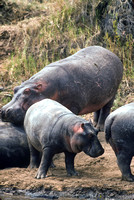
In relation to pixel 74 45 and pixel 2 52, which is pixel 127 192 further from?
pixel 2 52

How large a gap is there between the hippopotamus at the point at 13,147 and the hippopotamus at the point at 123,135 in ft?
5.22

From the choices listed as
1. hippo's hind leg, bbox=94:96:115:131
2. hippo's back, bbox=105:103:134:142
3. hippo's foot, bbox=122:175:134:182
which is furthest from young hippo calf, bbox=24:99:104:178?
hippo's hind leg, bbox=94:96:115:131

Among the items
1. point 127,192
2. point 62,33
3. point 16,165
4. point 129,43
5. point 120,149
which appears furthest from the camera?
point 62,33

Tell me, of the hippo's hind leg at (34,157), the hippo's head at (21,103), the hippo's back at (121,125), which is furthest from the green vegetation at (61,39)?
the hippo's back at (121,125)

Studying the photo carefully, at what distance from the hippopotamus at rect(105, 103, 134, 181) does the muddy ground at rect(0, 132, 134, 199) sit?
195 mm

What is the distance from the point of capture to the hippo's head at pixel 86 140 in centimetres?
522

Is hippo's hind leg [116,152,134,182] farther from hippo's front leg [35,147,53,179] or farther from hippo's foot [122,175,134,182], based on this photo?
hippo's front leg [35,147,53,179]

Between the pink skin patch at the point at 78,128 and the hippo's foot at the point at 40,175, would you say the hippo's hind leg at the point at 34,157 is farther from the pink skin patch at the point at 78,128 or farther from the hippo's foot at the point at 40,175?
the pink skin patch at the point at 78,128

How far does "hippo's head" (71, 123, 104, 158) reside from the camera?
17.1 feet

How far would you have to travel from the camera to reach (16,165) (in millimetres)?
6371

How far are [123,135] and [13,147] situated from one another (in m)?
1.85

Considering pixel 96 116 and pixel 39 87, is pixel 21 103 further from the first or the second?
pixel 96 116

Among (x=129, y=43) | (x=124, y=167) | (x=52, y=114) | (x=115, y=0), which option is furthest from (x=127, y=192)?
(x=115, y=0)

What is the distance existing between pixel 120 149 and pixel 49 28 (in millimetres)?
6545
